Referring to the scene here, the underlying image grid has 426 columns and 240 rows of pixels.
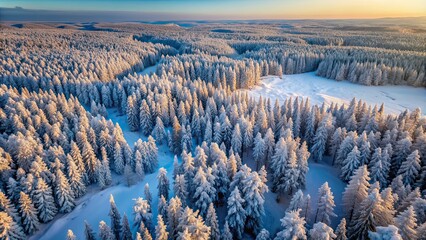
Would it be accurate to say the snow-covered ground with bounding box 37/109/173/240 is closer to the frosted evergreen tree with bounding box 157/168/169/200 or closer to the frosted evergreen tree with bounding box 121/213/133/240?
the frosted evergreen tree with bounding box 157/168/169/200

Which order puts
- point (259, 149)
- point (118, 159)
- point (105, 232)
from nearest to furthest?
point (105, 232)
point (259, 149)
point (118, 159)

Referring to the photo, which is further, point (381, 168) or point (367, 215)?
point (381, 168)

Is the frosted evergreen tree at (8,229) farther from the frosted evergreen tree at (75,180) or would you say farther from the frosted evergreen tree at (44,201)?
the frosted evergreen tree at (75,180)

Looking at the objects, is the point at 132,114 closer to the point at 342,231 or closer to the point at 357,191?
the point at 357,191

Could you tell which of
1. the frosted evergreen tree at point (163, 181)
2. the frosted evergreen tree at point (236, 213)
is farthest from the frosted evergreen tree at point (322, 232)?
the frosted evergreen tree at point (163, 181)

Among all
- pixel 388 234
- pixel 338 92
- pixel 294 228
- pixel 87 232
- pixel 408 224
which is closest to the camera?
pixel 388 234

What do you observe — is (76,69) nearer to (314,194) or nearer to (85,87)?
(85,87)

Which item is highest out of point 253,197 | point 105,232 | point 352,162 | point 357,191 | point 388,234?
point 388,234

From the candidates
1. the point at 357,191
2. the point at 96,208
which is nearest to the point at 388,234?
the point at 357,191
